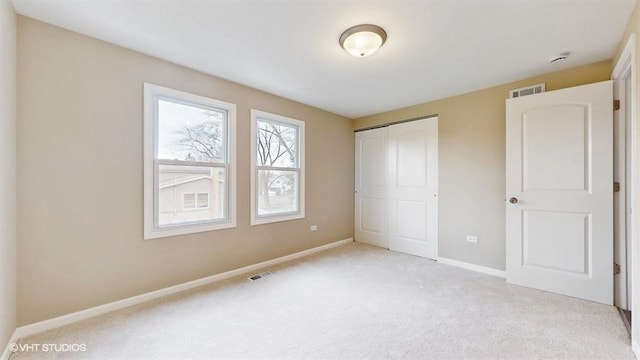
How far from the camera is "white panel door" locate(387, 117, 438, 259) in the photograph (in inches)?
154

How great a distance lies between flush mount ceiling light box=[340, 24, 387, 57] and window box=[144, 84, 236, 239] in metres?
1.67

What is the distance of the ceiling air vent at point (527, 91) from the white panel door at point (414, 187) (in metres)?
0.96

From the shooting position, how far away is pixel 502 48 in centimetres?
239

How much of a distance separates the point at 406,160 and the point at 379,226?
4.14ft

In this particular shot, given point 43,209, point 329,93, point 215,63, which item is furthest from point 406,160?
point 43,209

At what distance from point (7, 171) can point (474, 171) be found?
452 centimetres

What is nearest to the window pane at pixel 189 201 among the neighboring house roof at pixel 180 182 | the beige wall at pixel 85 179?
the neighboring house roof at pixel 180 182

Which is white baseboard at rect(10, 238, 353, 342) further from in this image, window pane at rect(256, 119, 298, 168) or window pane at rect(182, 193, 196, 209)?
window pane at rect(256, 119, 298, 168)

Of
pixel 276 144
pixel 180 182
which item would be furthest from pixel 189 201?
pixel 276 144

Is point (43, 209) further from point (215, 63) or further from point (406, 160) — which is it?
point (406, 160)

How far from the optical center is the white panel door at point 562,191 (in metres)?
2.46

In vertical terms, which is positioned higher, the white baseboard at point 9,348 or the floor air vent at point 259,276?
the white baseboard at point 9,348

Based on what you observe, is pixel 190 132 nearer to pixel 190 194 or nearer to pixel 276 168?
pixel 190 194

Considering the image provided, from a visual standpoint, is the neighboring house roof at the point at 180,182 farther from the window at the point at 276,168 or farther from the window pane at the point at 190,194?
the window at the point at 276,168
